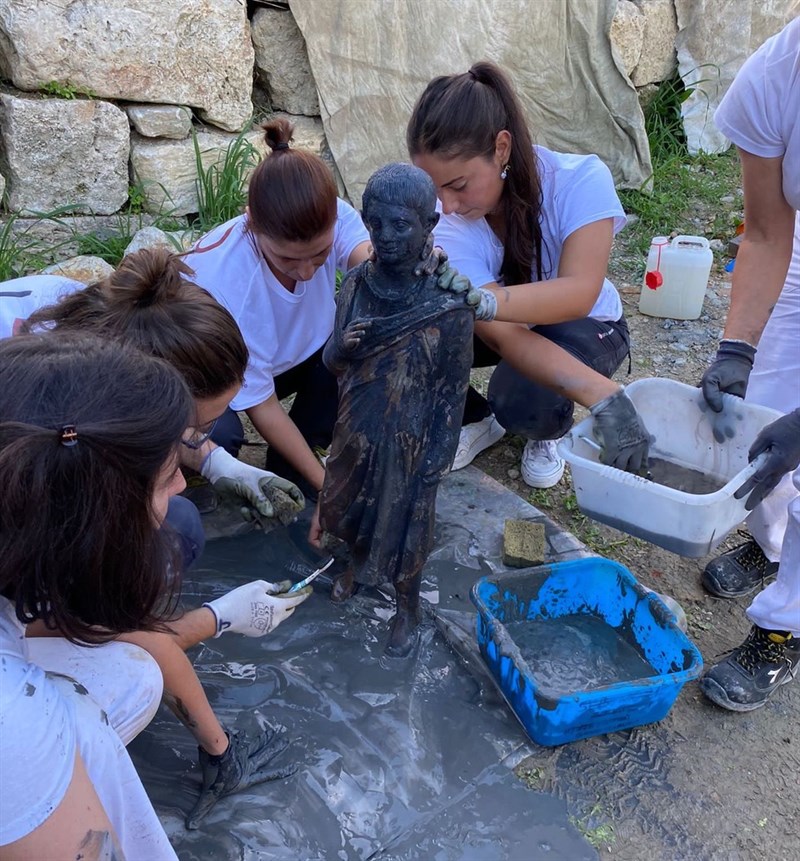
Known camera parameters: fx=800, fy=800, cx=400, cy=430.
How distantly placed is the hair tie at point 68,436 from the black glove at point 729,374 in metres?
1.68

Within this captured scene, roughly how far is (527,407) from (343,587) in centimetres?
94

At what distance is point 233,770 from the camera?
165 cm

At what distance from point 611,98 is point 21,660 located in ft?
15.9

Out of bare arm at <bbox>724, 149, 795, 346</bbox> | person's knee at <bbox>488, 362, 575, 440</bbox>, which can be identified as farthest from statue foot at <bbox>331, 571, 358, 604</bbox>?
bare arm at <bbox>724, 149, 795, 346</bbox>

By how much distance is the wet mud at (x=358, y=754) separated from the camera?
1642 mm

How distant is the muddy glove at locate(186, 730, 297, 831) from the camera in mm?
1636

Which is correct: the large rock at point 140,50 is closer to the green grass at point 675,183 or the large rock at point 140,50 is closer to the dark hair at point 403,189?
the green grass at point 675,183

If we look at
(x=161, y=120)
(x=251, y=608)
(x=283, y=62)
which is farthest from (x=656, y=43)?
(x=251, y=608)

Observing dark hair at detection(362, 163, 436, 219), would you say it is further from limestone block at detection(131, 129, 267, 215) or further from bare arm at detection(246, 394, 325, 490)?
limestone block at detection(131, 129, 267, 215)

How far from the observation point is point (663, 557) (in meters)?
2.61

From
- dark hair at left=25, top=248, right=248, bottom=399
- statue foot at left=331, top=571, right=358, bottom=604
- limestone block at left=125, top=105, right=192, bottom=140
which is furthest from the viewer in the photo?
limestone block at left=125, top=105, right=192, bottom=140

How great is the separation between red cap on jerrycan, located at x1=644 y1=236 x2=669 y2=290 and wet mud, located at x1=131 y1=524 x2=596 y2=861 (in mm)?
2675

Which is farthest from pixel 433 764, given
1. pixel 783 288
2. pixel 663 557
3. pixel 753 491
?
pixel 783 288

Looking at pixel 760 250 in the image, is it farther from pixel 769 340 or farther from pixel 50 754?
pixel 50 754
